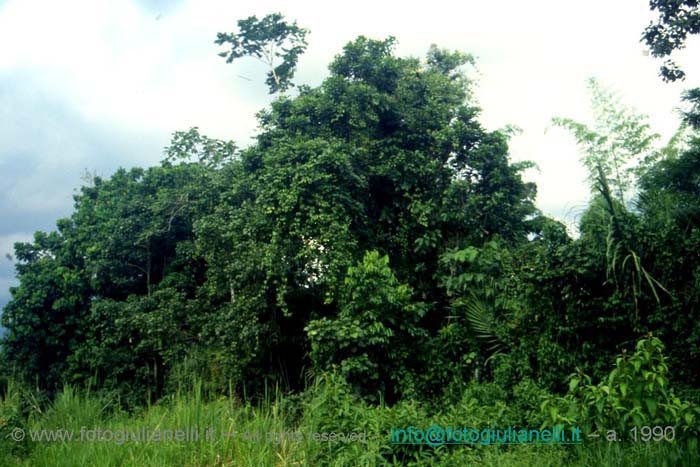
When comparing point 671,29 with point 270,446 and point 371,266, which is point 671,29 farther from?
point 270,446

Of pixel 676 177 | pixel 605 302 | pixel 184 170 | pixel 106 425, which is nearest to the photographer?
pixel 106 425

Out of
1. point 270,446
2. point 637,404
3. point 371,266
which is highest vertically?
point 371,266

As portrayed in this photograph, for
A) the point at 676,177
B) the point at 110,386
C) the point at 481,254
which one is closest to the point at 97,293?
the point at 110,386

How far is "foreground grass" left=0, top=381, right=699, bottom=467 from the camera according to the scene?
522cm

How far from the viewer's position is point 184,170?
15.5 metres

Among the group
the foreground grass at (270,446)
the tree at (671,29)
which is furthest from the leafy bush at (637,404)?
the tree at (671,29)

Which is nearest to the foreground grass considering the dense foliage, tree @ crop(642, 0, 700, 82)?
the dense foliage

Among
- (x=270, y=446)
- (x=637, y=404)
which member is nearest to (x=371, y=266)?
(x=270, y=446)

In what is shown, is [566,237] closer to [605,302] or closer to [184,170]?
[605,302]

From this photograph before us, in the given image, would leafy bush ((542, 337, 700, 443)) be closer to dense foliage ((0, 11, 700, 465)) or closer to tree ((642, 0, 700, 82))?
dense foliage ((0, 11, 700, 465))

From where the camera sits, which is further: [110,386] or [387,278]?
[110,386]

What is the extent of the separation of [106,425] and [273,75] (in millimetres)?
11701

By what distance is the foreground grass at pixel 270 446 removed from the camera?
522 centimetres

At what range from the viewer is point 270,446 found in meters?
5.62
